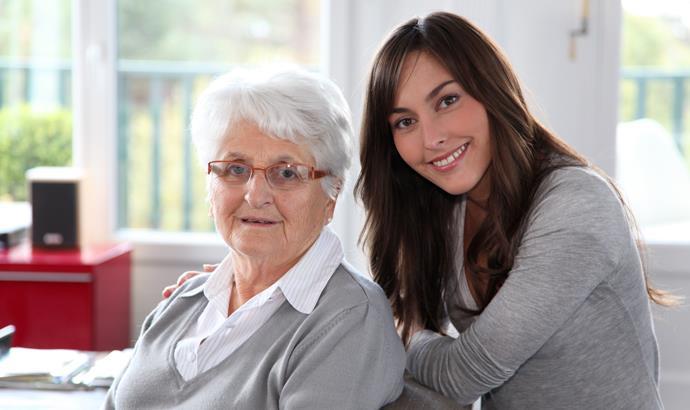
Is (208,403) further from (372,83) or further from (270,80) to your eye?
(372,83)

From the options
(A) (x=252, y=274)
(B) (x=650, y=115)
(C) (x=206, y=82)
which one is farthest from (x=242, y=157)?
(B) (x=650, y=115)

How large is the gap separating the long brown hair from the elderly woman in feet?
0.68

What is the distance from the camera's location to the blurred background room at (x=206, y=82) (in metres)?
3.66

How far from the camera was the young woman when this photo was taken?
5.72 feet

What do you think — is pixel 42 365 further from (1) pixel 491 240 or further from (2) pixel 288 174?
(1) pixel 491 240

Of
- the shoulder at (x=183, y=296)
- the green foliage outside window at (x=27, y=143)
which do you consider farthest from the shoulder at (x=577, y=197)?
the green foliage outside window at (x=27, y=143)

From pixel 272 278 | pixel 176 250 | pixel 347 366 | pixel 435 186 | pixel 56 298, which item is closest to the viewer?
pixel 347 366

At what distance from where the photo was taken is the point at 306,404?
1.57 metres

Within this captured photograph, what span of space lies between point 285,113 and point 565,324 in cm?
68

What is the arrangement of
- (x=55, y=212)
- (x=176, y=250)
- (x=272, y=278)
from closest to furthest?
(x=272, y=278), (x=55, y=212), (x=176, y=250)

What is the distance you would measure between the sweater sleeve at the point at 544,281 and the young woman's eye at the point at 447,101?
0.28 meters

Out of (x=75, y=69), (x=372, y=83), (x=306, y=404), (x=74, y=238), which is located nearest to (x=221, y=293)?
(x=306, y=404)

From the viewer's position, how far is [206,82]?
4.43 m

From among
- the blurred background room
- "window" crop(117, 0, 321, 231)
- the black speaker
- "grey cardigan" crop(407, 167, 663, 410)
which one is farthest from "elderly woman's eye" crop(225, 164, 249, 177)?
"window" crop(117, 0, 321, 231)
